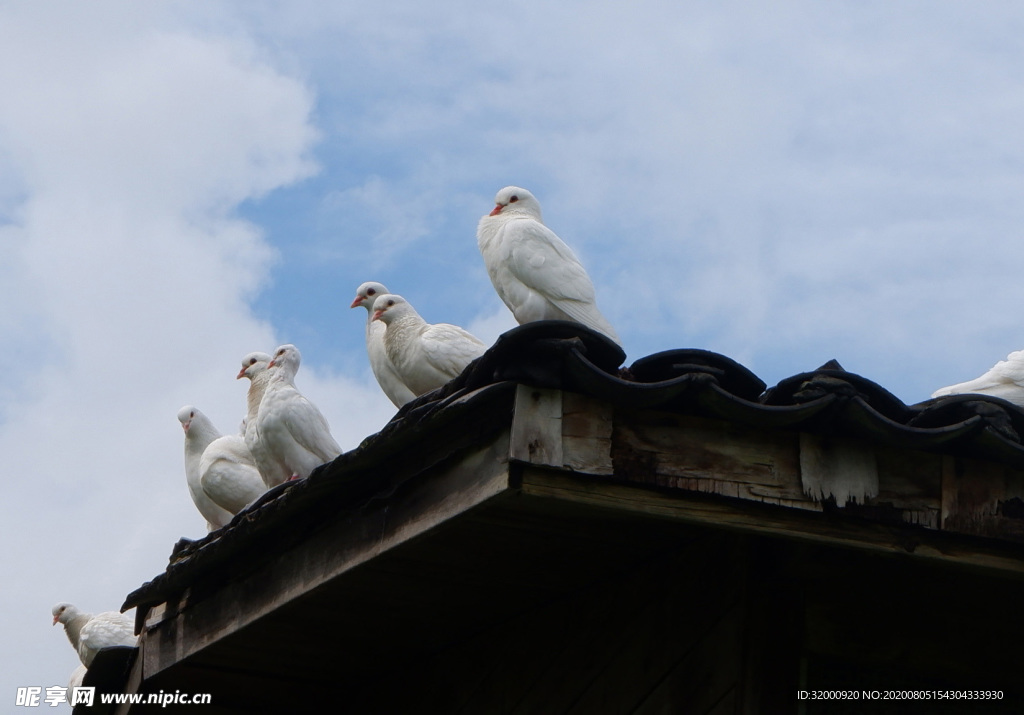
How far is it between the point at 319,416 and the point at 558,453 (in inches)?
205

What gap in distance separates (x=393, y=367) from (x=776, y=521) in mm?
4703

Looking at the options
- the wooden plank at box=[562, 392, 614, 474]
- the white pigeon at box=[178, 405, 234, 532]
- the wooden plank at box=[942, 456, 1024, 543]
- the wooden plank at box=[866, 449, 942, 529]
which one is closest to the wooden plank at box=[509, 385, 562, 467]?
the wooden plank at box=[562, 392, 614, 474]

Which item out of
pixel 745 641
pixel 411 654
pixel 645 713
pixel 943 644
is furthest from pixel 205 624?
pixel 943 644

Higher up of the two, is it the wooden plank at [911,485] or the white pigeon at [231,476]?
the white pigeon at [231,476]

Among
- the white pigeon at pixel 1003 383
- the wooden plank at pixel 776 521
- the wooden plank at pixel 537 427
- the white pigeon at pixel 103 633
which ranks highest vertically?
the white pigeon at pixel 103 633

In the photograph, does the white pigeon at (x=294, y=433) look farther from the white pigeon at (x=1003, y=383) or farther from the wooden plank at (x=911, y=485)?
the wooden plank at (x=911, y=485)

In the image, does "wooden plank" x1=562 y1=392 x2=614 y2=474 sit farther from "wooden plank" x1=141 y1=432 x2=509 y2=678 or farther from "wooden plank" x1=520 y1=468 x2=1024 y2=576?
"wooden plank" x1=141 y1=432 x2=509 y2=678

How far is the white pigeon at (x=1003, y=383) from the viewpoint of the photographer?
4559 millimetres

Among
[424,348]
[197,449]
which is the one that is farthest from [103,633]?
[424,348]

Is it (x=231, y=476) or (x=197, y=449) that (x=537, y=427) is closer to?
(x=231, y=476)

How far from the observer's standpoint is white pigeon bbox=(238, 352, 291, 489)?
309 inches

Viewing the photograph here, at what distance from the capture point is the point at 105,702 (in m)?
4.96

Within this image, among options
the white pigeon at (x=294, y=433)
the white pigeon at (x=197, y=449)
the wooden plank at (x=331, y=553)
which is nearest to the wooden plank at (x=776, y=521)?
the wooden plank at (x=331, y=553)

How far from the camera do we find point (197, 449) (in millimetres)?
9594
